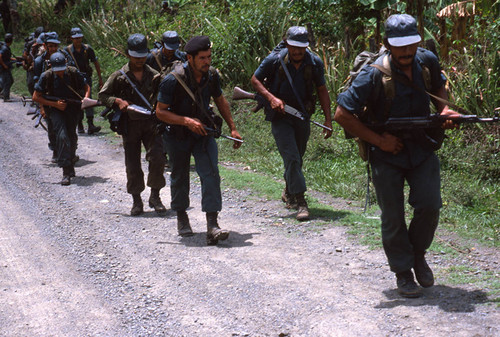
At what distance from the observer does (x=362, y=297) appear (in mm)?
5438

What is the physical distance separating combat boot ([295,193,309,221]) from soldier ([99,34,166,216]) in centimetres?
173

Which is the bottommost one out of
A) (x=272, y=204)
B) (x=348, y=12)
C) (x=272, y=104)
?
(x=272, y=204)

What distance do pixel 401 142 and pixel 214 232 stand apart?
2536 millimetres

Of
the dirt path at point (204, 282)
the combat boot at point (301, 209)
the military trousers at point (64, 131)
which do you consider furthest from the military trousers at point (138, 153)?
the military trousers at point (64, 131)

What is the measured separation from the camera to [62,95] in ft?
34.6

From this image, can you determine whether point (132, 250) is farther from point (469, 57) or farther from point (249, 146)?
point (469, 57)

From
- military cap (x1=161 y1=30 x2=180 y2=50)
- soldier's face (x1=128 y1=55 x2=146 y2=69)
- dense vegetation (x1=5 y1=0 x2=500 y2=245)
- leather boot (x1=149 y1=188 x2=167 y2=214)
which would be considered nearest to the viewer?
soldier's face (x1=128 y1=55 x2=146 y2=69)

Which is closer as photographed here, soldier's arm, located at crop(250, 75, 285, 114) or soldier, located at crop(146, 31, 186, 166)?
soldier's arm, located at crop(250, 75, 285, 114)

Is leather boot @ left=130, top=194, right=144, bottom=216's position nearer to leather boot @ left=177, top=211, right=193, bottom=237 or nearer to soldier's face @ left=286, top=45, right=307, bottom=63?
leather boot @ left=177, top=211, right=193, bottom=237

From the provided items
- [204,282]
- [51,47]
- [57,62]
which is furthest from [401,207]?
[51,47]

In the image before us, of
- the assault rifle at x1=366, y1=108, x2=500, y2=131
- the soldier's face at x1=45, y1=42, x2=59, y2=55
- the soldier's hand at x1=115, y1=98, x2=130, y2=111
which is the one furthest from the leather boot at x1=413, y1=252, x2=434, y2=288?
the soldier's face at x1=45, y1=42, x2=59, y2=55

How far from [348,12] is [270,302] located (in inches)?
380

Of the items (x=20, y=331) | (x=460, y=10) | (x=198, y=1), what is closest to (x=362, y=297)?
(x=20, y=331)

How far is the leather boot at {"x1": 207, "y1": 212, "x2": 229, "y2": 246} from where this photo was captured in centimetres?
702
